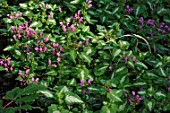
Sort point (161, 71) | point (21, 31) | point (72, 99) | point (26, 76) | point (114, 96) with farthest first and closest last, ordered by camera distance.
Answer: point (21, 31)
point (26, 76)
point (161, 71)
point (114, 96)
point (72, 99)

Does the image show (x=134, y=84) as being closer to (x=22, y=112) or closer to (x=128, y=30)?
(x=128, y=30)

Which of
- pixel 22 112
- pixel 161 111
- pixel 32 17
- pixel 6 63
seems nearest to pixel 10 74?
pixel 6 63

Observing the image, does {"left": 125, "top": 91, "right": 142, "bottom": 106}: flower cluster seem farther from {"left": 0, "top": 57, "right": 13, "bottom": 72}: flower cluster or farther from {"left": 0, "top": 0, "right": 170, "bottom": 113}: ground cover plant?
{"left": 0, "top": 57, "right": 13, "bottom": 72}: flower cluster

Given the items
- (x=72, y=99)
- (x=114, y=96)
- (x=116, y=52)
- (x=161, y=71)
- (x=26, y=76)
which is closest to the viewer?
(x=72, y=99)

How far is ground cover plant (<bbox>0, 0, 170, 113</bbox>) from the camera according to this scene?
3088mm

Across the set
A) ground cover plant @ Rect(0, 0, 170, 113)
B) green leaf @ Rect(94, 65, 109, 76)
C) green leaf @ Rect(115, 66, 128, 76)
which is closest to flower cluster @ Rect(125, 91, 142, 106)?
ground cover plant @ Rect(0, 0, 170, 113)

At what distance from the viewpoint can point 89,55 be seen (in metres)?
3.47

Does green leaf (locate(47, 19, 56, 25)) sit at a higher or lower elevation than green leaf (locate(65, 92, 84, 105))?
higher

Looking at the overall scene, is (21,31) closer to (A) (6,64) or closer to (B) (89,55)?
(A) (6,64)

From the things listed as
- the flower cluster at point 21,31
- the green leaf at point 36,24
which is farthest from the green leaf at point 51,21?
the flower cluster at point 21,31

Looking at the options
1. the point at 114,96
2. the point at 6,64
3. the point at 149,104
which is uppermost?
the point at 6,64

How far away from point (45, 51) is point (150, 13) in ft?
5.73

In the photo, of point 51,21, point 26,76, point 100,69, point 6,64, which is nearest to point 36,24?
point 51,21

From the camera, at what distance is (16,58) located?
140 inches
